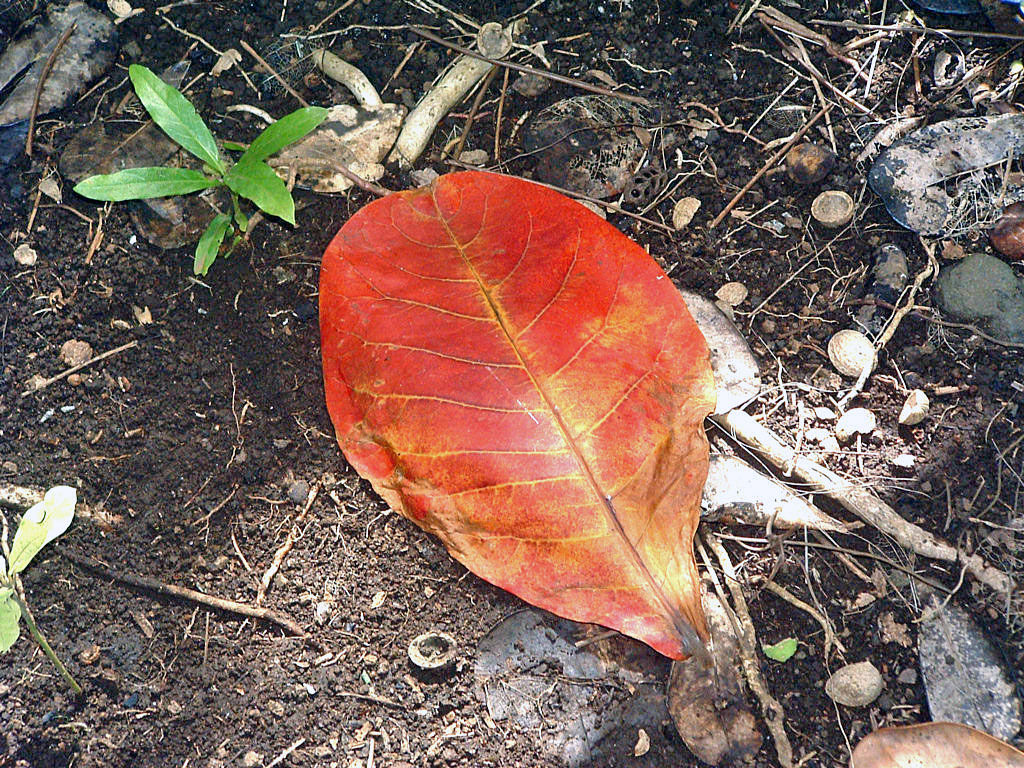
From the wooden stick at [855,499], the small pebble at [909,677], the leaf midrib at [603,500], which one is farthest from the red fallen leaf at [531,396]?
the small pebble at [909,677]

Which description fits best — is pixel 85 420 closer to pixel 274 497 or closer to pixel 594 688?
pixel 274 497

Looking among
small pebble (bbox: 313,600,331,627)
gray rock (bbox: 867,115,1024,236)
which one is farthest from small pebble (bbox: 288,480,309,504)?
gray rock (bbox: 867,115,1024,236)

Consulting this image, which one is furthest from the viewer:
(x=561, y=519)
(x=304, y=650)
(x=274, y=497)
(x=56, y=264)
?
(x=56, y=264)

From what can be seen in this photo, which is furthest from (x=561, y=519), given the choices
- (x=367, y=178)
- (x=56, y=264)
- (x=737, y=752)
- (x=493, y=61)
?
(x=56, y=264)

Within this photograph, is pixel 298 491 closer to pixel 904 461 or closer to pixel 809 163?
pixel 904 461

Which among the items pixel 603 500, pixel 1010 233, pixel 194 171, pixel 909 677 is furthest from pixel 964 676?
pixel 194 171

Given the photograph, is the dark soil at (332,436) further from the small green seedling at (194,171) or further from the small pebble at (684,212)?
the small green seedling at (194,171)

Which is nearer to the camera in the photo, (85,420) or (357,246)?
(357,246)
